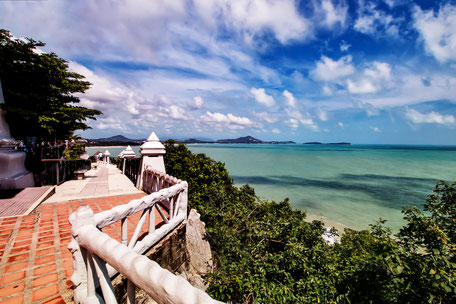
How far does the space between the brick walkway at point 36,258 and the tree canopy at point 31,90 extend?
7210 millimetres

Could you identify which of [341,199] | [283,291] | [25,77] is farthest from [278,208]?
[341,199]

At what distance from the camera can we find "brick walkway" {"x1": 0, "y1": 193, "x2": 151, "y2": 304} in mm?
2510

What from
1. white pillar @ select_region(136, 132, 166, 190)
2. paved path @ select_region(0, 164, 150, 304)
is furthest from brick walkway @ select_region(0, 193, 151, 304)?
white pillar @ select_region(136, 132, 166, 190)

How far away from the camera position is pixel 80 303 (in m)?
2.12

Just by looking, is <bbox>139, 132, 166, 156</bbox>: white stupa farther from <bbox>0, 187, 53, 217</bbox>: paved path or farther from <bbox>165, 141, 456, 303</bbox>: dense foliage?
<bbox>0, 187, 53, 217</bbox>: paved path

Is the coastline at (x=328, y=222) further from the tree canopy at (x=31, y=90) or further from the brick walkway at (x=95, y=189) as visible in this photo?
the tree canopy at (x=31, y=90)

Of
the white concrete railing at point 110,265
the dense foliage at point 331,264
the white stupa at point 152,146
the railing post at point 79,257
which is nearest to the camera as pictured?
the white concrete railing at point 110,265

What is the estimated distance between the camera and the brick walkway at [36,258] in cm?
251

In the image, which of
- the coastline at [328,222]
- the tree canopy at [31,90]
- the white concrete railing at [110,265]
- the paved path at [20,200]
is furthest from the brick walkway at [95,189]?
the coastline at [328,222]

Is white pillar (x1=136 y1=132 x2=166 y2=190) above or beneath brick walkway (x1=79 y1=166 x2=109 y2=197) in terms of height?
above

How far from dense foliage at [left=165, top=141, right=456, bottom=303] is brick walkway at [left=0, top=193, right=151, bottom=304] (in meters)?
2.40

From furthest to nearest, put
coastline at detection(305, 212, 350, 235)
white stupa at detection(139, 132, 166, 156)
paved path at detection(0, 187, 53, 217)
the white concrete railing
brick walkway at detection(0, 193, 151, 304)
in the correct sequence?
coastline at detection(305, 212, 350, 235) < white stupa at detection(139, 132, 166, 156) < paved path at detection(0, 187, 53, 217) < brick walkway at detection(0, 193, 151, 304) < the white concrete railing

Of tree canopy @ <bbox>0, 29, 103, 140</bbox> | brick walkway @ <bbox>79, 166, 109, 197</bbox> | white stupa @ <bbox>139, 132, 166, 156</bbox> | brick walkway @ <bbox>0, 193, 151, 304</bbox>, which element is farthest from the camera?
tree canopy @ <bbox>0, 29, 103, 140</bbox>

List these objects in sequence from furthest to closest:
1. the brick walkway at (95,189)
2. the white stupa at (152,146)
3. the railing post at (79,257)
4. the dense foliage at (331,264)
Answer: the brick walkway at (95,189) → the white stupa at (152,146) → the dense foliage at (331,264) → the railing post at (79,257)
